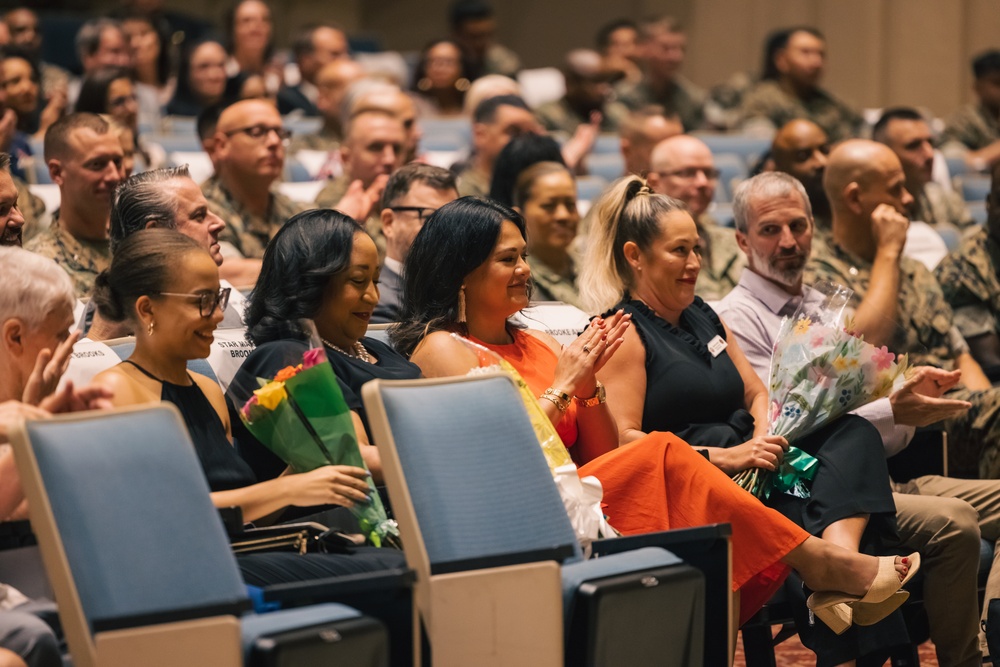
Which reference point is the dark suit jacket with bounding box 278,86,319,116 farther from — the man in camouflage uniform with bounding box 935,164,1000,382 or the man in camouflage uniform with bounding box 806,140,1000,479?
the man in camouflage uniform with bounding box 935,164,1000,382

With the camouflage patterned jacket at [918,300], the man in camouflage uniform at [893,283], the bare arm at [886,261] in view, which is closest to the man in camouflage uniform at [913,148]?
the man in camouflage uniform at [893,283]

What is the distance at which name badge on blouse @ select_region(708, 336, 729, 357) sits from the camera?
349 centimetres

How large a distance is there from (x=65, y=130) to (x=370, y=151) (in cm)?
125

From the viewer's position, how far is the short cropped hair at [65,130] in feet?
13.7

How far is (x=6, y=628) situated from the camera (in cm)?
213

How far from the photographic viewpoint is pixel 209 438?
2.74 m

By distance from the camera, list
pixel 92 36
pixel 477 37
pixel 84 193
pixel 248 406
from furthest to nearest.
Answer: pixel 477 37 < pixel 92 36 < pixel 84 193 < pixel 248 406

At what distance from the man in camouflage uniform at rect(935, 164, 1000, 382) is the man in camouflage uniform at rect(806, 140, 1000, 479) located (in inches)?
3.5

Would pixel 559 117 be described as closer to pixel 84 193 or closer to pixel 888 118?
pixel 888 118

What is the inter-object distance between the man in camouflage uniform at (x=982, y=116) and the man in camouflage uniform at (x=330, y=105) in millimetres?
3445

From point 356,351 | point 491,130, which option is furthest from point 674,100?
point 356,351

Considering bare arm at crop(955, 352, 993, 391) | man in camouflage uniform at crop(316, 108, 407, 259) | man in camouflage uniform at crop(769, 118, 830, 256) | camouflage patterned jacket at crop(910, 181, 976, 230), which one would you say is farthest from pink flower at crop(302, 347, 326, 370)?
camouflage patterned jacket at crop(910, 181, 976, 230)

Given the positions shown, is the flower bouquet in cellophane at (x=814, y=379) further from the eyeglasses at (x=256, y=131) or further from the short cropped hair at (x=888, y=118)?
the short cropped hair at (x=888, y=118)

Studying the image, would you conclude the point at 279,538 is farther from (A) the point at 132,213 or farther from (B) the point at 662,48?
(B) the point at 662,48
